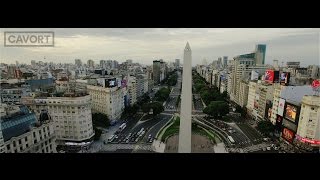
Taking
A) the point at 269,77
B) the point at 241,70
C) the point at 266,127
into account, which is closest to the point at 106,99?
the point at 266,127

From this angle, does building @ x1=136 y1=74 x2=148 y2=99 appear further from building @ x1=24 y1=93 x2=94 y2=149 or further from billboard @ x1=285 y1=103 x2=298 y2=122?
billboard @ x1=285 y1=103 x2=298 y2=122

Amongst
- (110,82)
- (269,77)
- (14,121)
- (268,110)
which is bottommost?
(268,110)

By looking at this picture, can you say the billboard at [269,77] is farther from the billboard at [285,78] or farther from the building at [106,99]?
the building at [106,99]

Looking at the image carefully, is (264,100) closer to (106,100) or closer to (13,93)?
(106,100)

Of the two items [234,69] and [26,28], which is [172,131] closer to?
[26,28]

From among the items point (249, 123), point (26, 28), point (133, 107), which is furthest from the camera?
point (133, 107)
